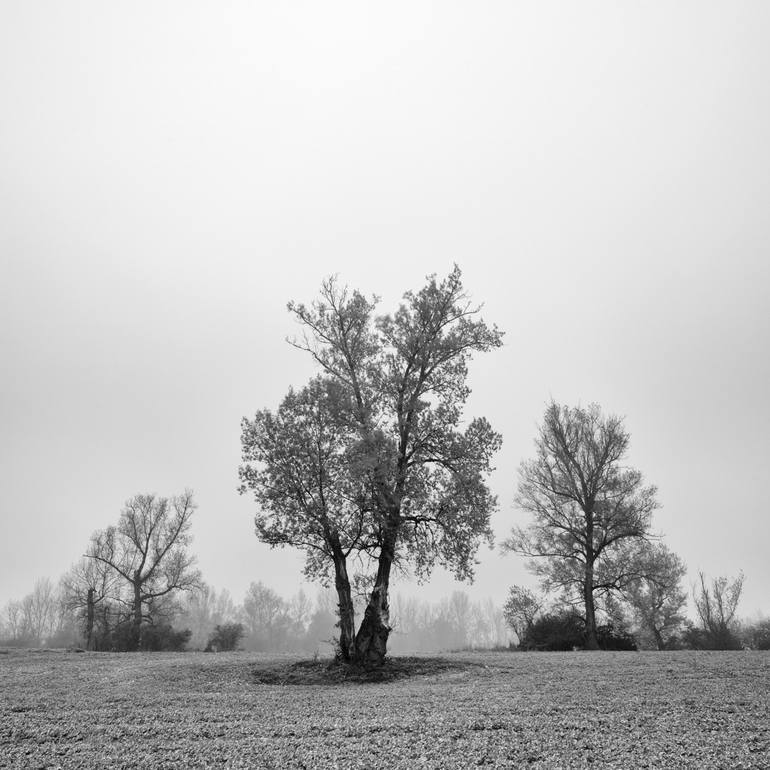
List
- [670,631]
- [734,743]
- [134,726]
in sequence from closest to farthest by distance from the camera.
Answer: [734,743] → [134,726] → [670,631]

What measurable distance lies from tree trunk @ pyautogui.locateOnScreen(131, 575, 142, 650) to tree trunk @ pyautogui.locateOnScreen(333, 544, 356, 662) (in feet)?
90.6

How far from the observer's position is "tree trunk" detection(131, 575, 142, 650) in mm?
38938

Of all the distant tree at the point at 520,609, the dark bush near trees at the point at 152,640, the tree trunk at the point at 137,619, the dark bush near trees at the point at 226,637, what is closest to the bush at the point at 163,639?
the dark bush near trees at the point at 152,640

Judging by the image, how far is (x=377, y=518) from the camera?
17125 mm

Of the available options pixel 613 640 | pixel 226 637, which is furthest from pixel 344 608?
pixel 226 637

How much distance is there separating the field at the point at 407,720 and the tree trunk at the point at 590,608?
15708mm

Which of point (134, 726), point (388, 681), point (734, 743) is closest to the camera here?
point (734, 743)

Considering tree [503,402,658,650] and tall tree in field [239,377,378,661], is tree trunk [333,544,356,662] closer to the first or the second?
tall tree in field [239,377,378,661]

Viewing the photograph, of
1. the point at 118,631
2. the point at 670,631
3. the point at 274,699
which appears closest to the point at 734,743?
the point at 274,699

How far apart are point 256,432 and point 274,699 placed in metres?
8.83

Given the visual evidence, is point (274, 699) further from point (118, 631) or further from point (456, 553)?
point (118, 631)

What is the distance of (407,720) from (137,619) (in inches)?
1723

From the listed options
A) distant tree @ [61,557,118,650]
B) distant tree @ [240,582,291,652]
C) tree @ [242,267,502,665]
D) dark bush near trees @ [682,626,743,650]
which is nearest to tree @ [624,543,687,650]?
dark bush near trees @ [682,626,743,650]

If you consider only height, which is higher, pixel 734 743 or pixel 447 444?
pixel 447 444
